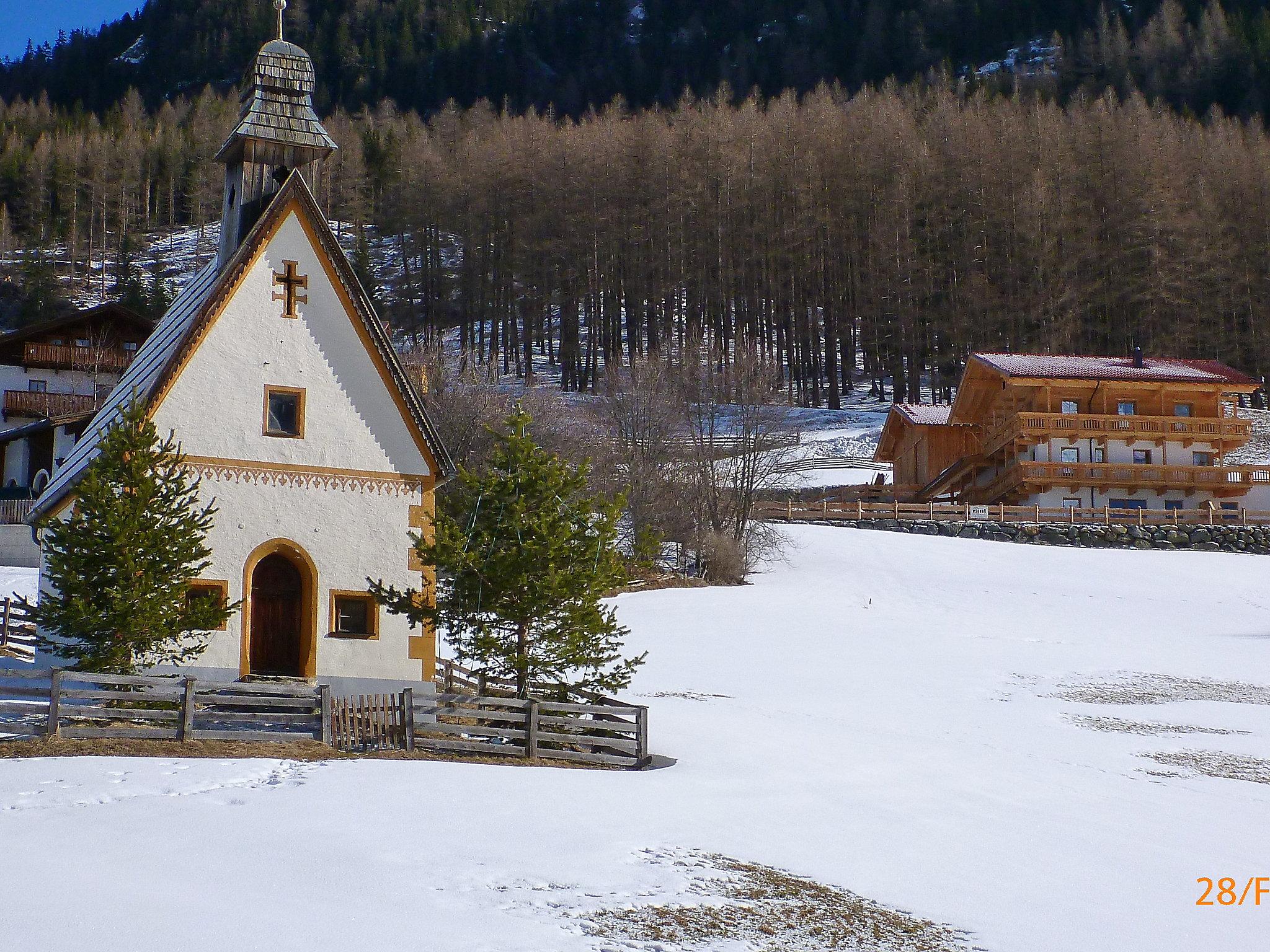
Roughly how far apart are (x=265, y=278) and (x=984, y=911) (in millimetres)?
15245

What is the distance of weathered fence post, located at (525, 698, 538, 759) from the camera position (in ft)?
55.0

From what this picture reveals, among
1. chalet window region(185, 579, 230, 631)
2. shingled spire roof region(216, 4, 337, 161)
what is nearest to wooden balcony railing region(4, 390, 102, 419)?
shingled spire roof region(216, 4, 337, 161)

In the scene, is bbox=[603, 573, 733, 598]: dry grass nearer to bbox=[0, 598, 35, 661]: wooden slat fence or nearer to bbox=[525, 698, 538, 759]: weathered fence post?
bbox=[0, 598, 35, 661]: wooden slat fence

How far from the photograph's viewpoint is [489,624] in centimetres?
1794

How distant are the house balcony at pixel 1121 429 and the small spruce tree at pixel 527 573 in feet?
→ 130

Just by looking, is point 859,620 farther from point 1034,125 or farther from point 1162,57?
point 1162,57

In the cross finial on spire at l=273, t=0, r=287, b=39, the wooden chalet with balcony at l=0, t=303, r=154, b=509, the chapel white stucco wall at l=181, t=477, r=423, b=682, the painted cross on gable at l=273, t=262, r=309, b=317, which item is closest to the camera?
the chapel white stucco wall at l=181, t=477, r=423, b=682

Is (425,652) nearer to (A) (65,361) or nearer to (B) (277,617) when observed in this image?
(B) (277,617)

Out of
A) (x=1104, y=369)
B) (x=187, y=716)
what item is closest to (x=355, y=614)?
(x=187, y=716)

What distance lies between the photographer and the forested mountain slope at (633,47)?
500ft

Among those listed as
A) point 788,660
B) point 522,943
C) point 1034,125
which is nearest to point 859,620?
point 788,660

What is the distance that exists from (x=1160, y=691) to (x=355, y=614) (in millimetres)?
17890

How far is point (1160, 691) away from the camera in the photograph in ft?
86.6

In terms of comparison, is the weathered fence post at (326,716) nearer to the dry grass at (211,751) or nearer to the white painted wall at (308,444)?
the dry grass at (211,751)
